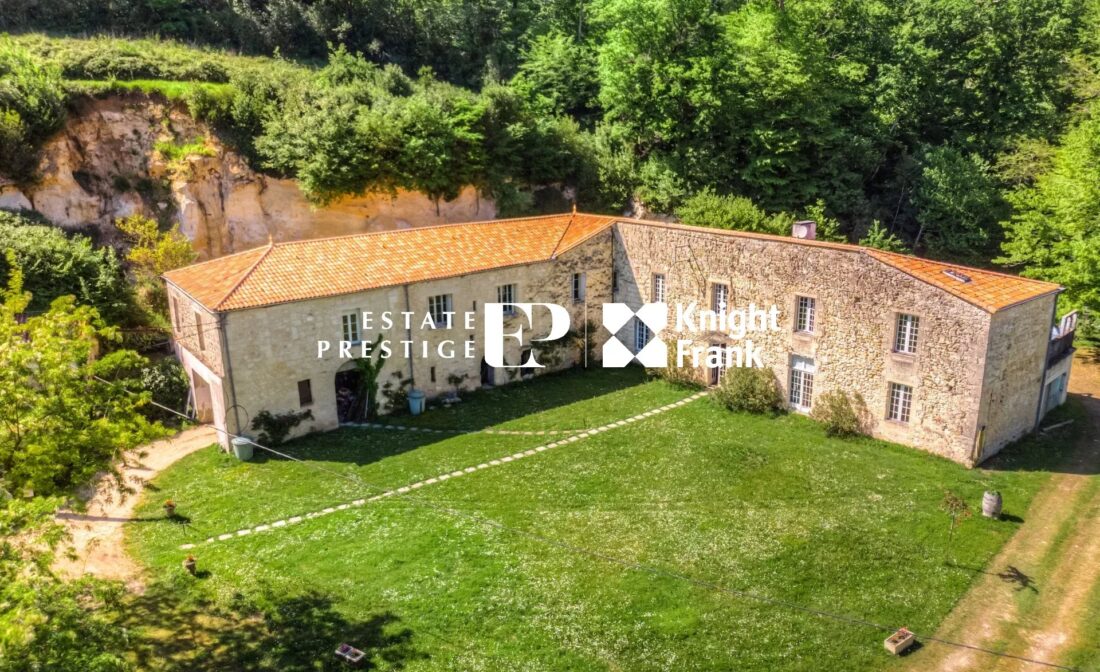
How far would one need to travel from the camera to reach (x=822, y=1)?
47.3 meters

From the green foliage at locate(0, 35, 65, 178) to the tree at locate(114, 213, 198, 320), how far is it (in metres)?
4.96

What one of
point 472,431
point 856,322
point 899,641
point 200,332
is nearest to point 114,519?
point 200,332

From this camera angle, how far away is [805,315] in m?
29.1

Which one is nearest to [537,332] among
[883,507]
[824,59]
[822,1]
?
[883,507]

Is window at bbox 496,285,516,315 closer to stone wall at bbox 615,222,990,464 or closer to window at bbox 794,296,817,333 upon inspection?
stone wall at bbox 615,222,990,464

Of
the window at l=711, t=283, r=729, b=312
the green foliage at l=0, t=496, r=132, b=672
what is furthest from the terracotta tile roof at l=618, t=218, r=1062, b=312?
the green foliage at l=0, t=496, r=132, b=672

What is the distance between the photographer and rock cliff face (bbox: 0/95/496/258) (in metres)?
36.6

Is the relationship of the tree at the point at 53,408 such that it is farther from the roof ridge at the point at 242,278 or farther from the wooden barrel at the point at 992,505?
the wooden barrel at the point at 992,505

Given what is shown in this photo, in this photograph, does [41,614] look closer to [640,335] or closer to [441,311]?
[441,311]

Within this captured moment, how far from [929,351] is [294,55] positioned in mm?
46166

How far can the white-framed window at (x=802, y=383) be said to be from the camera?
29375 mm

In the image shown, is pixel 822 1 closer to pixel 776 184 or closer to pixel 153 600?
pixel 776 184

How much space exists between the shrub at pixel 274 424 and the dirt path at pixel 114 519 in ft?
9.05

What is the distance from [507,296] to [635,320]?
634 centimetres
